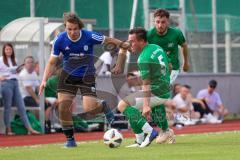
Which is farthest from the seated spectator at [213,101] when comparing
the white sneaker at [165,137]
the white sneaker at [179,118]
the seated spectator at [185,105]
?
the white sneaker at [165,137]

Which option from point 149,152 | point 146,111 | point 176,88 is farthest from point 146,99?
point 176,88

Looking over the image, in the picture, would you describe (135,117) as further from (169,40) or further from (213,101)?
(213,101)

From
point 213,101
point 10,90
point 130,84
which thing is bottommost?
point 213,101

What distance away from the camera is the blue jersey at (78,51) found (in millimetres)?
15945

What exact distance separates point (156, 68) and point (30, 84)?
893 centimetres

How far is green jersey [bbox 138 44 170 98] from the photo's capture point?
15125 mm

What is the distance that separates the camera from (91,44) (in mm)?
16219

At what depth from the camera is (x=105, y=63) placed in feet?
81.1

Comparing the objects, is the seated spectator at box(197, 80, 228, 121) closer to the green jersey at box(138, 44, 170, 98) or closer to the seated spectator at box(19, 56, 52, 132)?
the seated spectator at box(19, 56, 52, 132)

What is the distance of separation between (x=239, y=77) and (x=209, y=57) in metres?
1.56

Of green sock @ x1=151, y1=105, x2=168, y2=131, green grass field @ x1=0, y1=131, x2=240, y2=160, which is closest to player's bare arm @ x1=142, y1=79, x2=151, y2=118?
green grass field @ x1=0, y1=131, x2=240, y2=160

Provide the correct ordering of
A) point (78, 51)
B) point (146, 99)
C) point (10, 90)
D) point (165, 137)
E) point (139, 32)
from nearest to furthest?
point (146, 99)
point (139, 32)
point (78, 51)
point (165, 137)
point (10, 90)

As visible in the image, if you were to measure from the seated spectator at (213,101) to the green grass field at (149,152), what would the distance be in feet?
35.9

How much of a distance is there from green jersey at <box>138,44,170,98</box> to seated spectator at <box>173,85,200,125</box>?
9998mm
